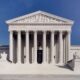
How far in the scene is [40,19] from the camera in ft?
216

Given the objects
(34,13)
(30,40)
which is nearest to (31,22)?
(34,13)

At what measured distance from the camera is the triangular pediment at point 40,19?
65.2m

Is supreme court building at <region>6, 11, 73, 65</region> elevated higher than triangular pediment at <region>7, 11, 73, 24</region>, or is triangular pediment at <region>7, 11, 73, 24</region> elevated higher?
triangular pediment at <region>7, 11, 73, 24</region>

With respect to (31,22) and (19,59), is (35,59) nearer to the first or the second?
(19,59)

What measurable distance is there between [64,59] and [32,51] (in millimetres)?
8190

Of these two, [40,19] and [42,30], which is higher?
[40,19]

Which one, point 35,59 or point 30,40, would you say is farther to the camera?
point 30,40

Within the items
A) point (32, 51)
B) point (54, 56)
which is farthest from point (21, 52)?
point (54, 56)

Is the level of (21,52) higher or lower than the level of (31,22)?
lower

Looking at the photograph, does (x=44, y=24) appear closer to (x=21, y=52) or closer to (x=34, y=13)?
(x=34, y=13)

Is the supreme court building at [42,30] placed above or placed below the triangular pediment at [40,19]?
below

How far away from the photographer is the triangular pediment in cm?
6525

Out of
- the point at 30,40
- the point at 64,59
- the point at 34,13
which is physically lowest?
the point at 64,59

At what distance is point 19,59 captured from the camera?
65188mm
